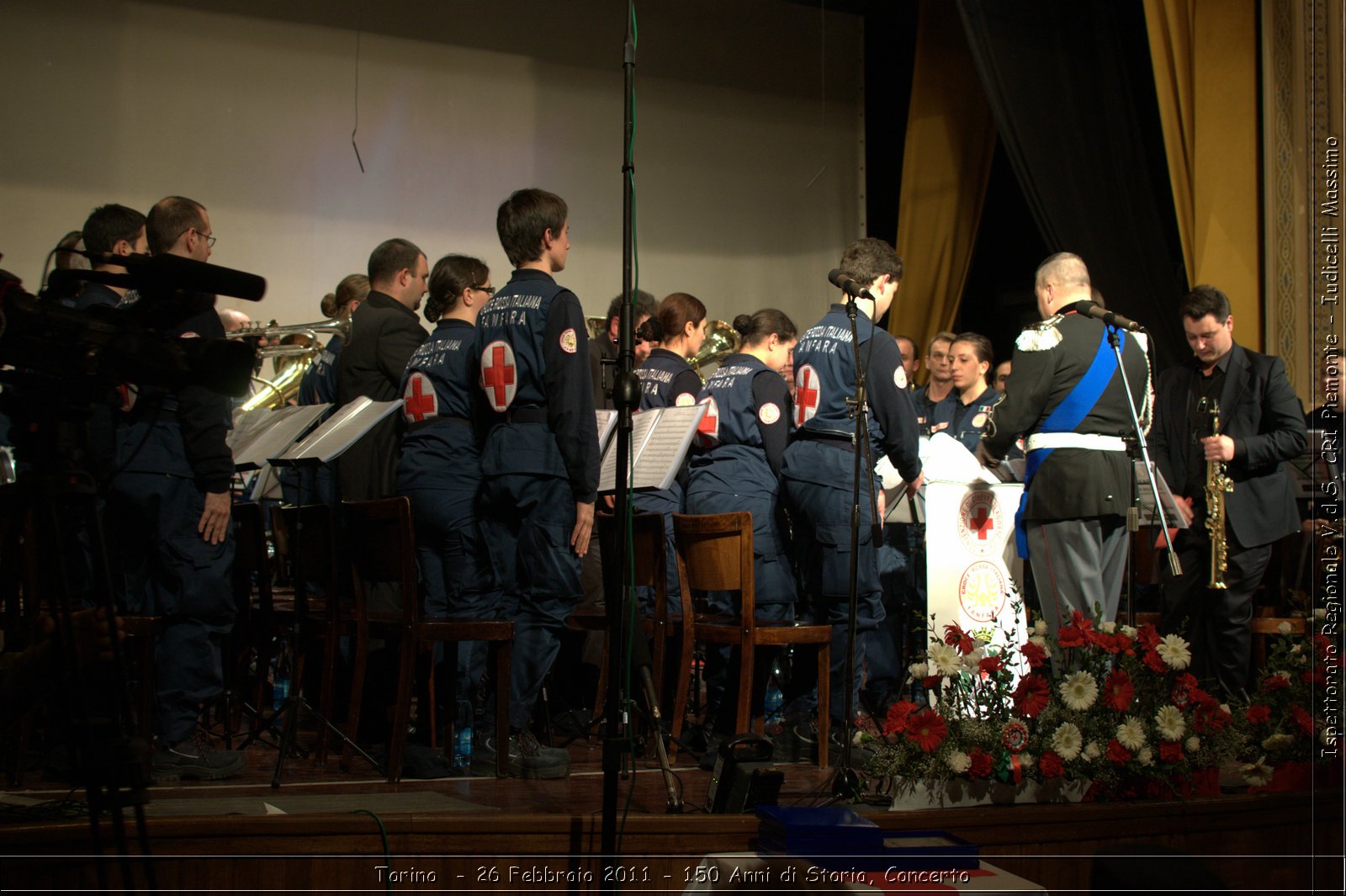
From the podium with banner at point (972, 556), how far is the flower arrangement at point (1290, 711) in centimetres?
117

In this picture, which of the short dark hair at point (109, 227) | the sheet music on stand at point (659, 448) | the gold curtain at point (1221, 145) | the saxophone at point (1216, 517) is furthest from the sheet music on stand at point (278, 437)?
the gold curtain at point (1221, 145)

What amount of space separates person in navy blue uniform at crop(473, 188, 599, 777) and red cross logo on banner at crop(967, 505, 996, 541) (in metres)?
1.83

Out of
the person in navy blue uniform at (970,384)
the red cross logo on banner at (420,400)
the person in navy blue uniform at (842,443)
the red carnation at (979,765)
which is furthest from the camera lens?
the person in navy blue uniform at (970,384)

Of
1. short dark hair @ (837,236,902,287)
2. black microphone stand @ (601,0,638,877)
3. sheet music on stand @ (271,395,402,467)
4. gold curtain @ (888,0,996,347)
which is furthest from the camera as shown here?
gold curtain @ (888,0,996,347)

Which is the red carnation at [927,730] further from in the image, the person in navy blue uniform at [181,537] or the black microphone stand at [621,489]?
the person in navy blue uniform at [181,537]

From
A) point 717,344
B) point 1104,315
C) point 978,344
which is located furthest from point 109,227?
point 717,344

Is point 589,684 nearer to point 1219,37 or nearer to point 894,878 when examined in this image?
point 894,878

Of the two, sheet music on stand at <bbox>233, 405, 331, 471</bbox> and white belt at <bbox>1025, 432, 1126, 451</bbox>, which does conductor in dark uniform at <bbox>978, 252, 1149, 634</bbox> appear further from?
sheet music on stand at <bbox>233, 405, 331, 471</bbox>

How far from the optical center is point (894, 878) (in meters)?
2.76

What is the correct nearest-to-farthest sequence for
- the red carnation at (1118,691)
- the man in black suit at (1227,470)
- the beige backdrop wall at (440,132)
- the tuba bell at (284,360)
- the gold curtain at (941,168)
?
the red carnation at (1118,691) < the man in black suit at (1227,470) < the tuba bell at (284,360) < the beige backdrop wall at (440,132) < the gold curtain at (941,168)

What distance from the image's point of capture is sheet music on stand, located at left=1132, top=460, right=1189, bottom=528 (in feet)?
14.9

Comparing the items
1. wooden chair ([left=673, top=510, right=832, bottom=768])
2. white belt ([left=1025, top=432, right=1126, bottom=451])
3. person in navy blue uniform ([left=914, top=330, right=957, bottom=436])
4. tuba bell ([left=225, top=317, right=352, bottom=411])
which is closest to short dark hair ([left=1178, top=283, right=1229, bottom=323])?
white belt ([left=1025, top=432, right=1126, bottom=451])

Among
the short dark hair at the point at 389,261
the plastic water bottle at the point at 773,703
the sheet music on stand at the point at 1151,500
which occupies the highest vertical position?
the short dark hair at the point at 389,261

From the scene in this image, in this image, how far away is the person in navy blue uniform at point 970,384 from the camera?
6.14 metres
